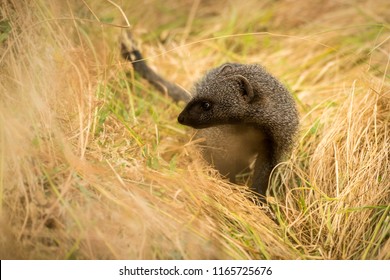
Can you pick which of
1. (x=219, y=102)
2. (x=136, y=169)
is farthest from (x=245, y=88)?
(x=136, y=169)

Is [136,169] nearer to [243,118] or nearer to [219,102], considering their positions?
[219,102]

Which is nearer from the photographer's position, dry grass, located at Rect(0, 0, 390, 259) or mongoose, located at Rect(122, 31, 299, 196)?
dry grass, located at Rect(0, 0, 390, 259)

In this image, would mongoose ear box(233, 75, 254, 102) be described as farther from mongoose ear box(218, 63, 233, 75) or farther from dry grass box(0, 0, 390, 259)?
dry grass box(0, 0, 390, 259)

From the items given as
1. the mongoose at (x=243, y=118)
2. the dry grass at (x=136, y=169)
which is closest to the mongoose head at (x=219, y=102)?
the mongoose at (x=243, y=118)

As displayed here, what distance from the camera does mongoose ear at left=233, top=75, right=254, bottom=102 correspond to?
10.3 feet

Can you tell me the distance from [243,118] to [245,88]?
19 cm

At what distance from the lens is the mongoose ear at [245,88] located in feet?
10.3

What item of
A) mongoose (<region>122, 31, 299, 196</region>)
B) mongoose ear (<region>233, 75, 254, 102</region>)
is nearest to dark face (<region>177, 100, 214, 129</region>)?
mongoose (<region>122, 31, 299, 196</region>)

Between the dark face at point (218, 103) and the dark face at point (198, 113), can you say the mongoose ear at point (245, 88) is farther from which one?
the dark face at point (198, 113)

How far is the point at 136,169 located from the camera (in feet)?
9.18

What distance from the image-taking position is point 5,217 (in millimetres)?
2418

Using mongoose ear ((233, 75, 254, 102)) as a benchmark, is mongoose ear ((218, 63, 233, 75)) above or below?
above

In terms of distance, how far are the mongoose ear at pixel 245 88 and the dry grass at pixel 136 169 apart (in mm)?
330
